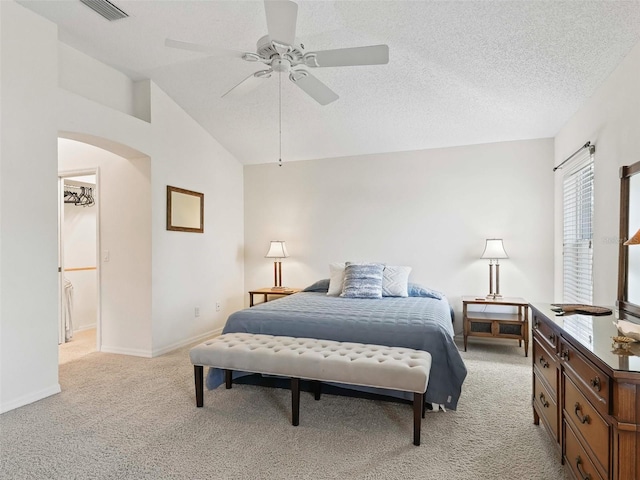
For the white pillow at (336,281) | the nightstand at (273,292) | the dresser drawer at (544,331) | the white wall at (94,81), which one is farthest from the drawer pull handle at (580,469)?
the white wall at (94,81)

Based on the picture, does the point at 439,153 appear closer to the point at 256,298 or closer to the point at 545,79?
the point at 545,79

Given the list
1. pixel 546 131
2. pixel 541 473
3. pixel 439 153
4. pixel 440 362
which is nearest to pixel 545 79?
pixel 546 131

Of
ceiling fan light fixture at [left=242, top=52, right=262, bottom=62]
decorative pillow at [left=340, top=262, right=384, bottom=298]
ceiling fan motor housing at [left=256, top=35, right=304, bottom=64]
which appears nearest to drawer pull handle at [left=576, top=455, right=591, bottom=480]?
decorative pillow at [left=340, top=262, right=384, bottom=298]

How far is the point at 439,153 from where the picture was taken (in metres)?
4.90

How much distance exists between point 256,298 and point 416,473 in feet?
13.2

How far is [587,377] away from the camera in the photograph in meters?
1.51

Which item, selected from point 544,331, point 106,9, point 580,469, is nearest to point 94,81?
point 106,9

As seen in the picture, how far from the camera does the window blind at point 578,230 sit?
332 cm

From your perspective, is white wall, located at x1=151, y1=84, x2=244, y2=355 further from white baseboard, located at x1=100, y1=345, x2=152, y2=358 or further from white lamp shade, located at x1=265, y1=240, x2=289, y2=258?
white lamp shade, located at x1=265, y1=240, x2=289, y2=258

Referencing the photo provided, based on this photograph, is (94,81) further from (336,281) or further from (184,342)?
(336,281)

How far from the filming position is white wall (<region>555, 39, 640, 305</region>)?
252 centimetres

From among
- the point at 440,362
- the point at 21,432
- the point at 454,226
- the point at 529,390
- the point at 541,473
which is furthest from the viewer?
the point at 454,226

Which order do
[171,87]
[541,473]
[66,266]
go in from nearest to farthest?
[541,473] → [171,87] → [66,266]

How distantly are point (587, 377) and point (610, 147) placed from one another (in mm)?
2127
